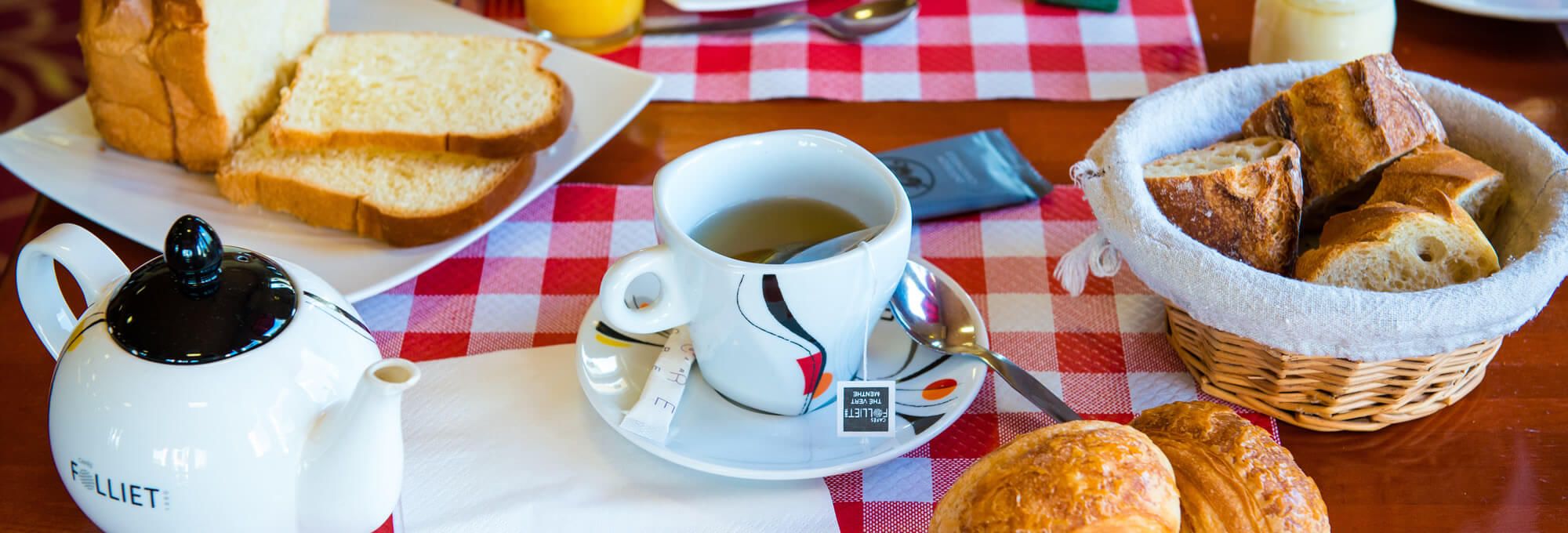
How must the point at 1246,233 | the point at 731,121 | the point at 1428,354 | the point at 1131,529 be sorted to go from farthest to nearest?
the point at 731,121, the point at 1246,233, the point at 1428,354, the point at 1131,529

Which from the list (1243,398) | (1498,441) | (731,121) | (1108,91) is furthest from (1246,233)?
(731,121)

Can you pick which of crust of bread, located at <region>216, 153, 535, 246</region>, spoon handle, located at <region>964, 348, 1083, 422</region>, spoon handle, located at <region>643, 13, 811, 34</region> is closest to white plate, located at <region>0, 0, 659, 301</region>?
crust of bread, located at <region>216, 153, 535, 246</region>

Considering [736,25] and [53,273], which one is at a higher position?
[53,273]

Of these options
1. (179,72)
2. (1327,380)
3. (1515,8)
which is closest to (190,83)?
(179,72)

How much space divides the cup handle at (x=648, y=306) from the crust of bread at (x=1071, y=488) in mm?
256

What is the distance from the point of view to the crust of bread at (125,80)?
3.81 feet

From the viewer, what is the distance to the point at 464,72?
129 centimetres

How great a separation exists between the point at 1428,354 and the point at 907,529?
378 mm

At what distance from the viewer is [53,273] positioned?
2.51ft

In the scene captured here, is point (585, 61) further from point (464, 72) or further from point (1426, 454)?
point (1426, 454)

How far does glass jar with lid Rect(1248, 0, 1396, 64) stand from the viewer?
46.7 inches

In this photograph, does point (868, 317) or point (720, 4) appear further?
point (720, 4)

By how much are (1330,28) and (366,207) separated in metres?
1.01

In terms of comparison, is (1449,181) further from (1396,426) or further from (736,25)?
(736,25)
